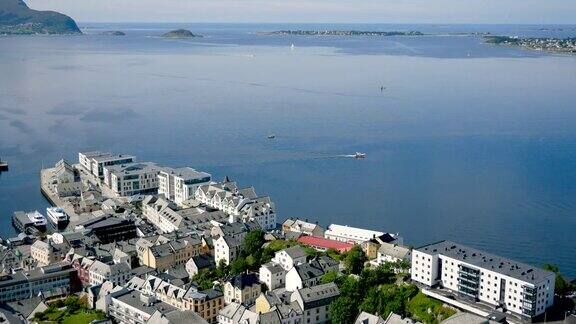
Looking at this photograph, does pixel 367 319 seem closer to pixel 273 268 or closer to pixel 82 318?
pixel 273 268

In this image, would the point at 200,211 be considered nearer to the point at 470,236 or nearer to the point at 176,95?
the point at 470,236

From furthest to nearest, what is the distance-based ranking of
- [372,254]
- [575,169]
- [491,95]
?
[491,95]
[575,169]
[372,254]

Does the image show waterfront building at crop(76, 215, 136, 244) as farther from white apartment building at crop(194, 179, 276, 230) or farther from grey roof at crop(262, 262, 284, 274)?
grey roof at crop(262, 262, 284, 274)

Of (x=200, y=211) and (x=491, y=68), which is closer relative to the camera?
(x=200, y=211)

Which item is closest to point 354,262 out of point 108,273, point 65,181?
point 108,273

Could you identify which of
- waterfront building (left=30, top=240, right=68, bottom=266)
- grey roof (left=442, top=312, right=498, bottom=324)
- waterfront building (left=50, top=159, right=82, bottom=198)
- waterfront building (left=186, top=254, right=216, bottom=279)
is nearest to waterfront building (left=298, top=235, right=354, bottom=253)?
waterfront building (left=186, top=254, right=216, bottom=279)

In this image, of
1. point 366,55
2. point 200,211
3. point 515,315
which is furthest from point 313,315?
point 366,55

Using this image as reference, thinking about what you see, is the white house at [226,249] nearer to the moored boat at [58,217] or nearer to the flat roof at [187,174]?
the flat roof at [187,174]
